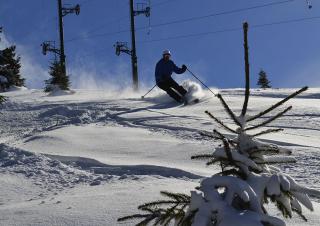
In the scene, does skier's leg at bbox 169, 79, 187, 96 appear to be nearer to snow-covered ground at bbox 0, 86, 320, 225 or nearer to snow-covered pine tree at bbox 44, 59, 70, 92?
snow-covered ground at bbox 0, 86, 320, 225

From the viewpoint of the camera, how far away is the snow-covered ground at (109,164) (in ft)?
13.7

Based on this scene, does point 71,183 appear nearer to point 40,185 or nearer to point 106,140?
point 40,185

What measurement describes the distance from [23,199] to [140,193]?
121 cm

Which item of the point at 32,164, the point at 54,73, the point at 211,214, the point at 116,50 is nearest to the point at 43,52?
the point at 116,50

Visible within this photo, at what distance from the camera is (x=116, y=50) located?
1246 inches

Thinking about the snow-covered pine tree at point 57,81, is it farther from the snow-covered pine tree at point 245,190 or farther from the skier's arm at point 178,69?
the snow-covered pine tree at point 245,190

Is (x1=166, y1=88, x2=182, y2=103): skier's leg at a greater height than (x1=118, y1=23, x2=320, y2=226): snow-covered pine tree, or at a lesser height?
lesser

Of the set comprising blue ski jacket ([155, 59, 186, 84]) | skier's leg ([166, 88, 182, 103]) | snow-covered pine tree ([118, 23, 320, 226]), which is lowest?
skier's leg ([166, 88, 182, 103])

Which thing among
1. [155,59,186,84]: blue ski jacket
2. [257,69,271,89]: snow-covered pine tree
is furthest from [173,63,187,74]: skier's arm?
[257,69,271,89]: snow-covered pine tree

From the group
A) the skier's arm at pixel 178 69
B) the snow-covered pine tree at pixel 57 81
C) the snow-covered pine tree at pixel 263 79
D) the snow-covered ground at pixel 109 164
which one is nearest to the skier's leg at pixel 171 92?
the skier's arm at pixel 178 69

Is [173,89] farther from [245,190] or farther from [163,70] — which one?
[245,190]

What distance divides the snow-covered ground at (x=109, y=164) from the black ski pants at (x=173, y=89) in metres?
2.92

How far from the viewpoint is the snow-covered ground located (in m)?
4.18

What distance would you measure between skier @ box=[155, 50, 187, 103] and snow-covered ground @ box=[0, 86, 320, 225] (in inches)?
118
